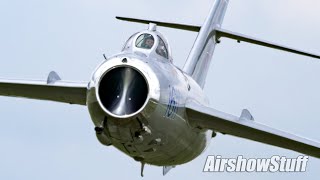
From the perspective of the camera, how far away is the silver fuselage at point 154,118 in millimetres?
27656

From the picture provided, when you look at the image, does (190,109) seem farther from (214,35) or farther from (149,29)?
(214,35)

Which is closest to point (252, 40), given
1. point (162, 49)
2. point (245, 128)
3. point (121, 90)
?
point (245, 128)

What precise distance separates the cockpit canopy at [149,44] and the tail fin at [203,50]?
21.8ft

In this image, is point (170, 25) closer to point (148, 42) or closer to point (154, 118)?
point (148, 42)

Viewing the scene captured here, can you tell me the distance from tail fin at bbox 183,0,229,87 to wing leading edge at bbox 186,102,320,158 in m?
5.17

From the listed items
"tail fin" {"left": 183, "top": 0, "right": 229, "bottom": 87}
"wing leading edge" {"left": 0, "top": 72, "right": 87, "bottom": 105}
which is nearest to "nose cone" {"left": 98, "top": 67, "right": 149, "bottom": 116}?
"wing leading edge" {"left": 0, "top": 72, "right": 87, "bottom": 105}

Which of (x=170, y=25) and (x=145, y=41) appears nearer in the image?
(x=145, y=41)

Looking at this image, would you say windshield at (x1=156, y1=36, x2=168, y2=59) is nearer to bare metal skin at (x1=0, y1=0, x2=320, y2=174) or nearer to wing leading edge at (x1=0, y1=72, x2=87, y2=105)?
bare metal skin at (x1=0, y1=0, x2=320, y2=174)

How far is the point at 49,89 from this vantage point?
33.2 m

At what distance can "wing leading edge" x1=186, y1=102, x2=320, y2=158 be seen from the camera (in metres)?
31.5

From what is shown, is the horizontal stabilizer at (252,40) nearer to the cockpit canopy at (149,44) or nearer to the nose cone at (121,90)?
the cockpit canopy at (149,44)

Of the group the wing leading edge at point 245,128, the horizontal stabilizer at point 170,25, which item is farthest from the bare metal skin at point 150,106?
the horizontal stabilizer at point 170,25

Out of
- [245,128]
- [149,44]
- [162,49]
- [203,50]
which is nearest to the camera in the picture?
[149,44]

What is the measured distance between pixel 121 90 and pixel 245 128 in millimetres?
5944
